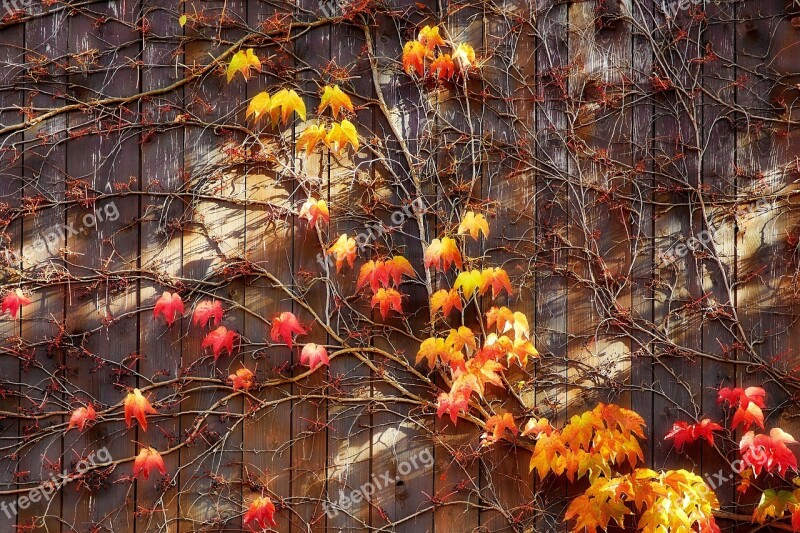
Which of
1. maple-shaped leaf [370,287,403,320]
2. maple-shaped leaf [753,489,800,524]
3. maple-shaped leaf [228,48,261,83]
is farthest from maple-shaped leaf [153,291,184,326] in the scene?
maple-shaped leaf [753,489,800,524]

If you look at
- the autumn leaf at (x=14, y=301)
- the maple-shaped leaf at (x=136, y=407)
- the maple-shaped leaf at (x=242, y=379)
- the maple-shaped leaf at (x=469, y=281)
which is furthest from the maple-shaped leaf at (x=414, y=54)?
the autumn leaf at (x=14, y=301)

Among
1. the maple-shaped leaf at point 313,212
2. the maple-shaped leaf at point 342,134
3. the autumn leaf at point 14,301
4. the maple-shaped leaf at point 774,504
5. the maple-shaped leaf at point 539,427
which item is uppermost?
the maple-shaped leaf at point 342,134

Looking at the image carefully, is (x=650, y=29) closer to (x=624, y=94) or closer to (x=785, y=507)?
(x=624, y=94)

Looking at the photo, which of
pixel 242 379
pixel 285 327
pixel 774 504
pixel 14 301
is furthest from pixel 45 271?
pixel 774 504

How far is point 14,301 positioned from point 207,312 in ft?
2.25

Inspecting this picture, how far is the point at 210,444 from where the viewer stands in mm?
2801

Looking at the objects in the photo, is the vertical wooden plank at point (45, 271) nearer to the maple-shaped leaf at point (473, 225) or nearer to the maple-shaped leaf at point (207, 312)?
the maple-shaped leaf at point (207, 312)

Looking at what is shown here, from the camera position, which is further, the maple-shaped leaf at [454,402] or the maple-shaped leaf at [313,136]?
the maple-shaped leaf at [313,136]

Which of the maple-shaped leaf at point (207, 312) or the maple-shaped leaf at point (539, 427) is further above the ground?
the maple-shaped leaf at point (207, 312)

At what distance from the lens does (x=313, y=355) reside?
2695 millimetres

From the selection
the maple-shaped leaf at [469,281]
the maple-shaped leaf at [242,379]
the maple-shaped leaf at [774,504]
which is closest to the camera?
the maple-shaped leaf at [774,504]

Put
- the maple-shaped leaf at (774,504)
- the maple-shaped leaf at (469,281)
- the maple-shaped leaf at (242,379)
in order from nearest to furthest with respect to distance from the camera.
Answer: the maple-shaped leaf at (774,504), the maple-shaped leaf at (469,281), the maple-shaped leaf at (242,379)

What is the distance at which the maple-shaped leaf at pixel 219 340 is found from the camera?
2.72 meters

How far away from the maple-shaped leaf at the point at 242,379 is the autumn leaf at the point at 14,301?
0.80 metres
